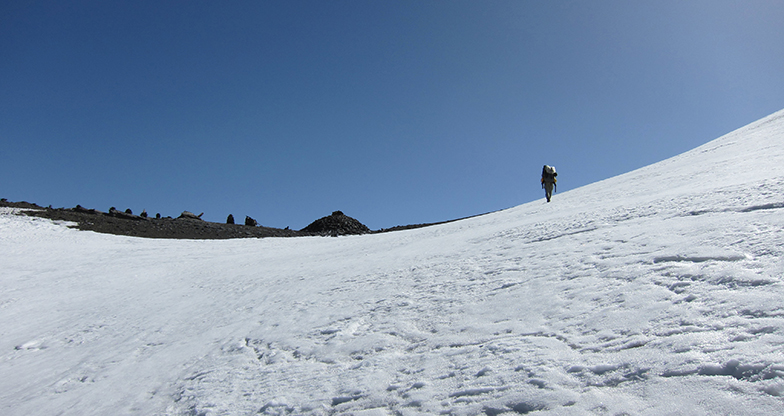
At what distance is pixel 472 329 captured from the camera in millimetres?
A: 4992

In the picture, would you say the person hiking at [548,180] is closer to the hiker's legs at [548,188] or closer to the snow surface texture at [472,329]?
the hiker's legs at [548,188]

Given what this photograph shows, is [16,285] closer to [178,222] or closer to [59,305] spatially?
[59,305]

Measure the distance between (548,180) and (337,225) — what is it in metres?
14.3

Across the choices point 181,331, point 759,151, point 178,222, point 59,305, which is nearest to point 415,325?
point 181,331

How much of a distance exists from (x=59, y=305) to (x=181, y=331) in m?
5.44

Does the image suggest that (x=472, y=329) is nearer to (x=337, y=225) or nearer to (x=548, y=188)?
(x=548, y=188)

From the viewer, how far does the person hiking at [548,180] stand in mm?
19859

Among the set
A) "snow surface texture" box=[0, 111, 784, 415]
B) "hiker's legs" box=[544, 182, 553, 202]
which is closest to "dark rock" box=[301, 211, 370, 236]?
"hiker's legs" box=[544, 182, 553, 202]

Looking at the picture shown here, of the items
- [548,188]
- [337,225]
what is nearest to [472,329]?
[548,188]

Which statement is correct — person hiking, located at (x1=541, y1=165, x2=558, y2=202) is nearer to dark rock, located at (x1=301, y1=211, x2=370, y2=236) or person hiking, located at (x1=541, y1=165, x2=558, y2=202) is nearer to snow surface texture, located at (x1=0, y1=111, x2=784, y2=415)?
snow surface texture, located at (x1=0, y1=111, x2=784, y2=415)

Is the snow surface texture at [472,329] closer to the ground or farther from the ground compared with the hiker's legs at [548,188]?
closer to the ground

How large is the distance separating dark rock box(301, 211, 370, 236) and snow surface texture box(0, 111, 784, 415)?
614 inches

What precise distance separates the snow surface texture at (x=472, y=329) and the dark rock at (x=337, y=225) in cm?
1559

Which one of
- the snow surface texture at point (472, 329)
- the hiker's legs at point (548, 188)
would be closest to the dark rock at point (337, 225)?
the hiker's legs at point (548, 188)
